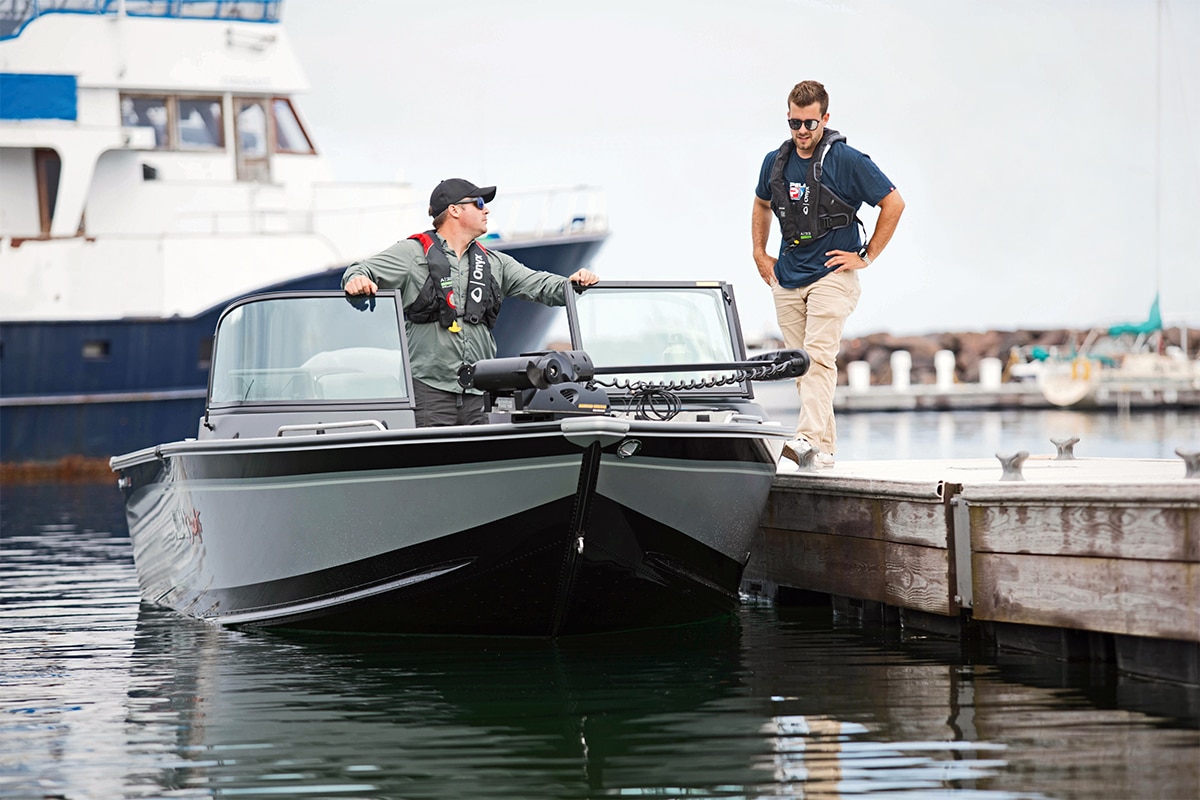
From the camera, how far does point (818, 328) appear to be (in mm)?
8898

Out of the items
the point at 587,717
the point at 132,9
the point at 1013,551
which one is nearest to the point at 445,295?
the point at 587,717

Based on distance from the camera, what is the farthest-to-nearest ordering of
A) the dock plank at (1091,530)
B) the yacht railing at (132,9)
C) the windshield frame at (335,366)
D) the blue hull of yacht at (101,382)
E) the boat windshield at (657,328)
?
the yacht railing at (132,9) < the blue hull of yacht at (101,382) < the boat windshield at (657,328) < the windshield frame at (335,366) < the dock plank at (1091,530)

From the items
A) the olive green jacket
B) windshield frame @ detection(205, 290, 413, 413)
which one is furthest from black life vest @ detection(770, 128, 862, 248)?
windshield frame @ detection(205, 290, 413, 413)

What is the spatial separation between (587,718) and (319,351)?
2.82 metres

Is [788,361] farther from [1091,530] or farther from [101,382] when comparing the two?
[101,382]

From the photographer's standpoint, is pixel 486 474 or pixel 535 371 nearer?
pixel 535 371

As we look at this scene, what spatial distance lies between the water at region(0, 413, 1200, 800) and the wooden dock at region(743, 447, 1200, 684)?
0.54ft

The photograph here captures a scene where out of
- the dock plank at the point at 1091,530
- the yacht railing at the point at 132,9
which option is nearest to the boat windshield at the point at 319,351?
the dock plank at the point at 1091,530

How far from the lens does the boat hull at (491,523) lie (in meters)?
7.32

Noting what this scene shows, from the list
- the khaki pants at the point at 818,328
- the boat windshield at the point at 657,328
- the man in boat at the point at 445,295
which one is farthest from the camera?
the khaki pants at the point at 818,328

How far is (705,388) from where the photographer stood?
342 inches

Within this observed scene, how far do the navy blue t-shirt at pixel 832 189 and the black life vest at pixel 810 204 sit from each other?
27mm

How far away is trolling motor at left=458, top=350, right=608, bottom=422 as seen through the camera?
7.24m

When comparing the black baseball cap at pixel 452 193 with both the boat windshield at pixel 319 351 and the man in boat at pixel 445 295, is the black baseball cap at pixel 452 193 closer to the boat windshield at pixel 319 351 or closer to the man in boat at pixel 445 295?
the man in boat at pixel 445 295
